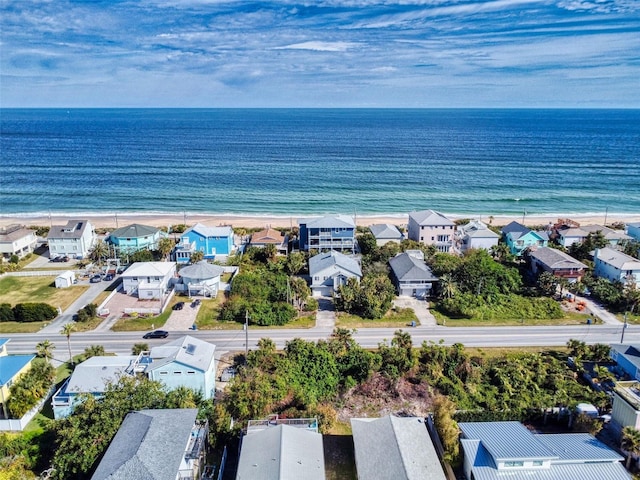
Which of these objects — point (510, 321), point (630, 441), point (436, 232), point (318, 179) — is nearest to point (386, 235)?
point (436, 232)

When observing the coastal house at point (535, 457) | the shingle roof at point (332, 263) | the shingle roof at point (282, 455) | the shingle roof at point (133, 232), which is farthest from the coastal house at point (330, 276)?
the shingle roof at point (133, 232)

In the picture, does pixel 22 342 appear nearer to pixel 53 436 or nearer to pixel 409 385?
pixel 53 436

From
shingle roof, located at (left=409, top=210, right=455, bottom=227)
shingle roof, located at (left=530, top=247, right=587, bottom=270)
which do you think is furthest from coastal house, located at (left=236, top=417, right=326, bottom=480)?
shingle roof, located at (left=409, top=210, right=455, bottom=227)

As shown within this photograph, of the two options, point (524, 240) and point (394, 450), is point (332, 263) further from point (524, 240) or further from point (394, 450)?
point (524, 240)

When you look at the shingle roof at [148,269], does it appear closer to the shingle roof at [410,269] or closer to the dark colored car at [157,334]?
the dark colored car at [157,334]

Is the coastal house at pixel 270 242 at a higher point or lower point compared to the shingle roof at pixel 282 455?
higher

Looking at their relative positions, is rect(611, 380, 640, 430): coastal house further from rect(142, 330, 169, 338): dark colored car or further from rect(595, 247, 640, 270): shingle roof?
rect(142, 330, 169, 338): dark colored car

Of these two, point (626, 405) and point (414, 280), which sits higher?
point (414, 280)

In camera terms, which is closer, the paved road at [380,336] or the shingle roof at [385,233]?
the paved road at [380,336]
